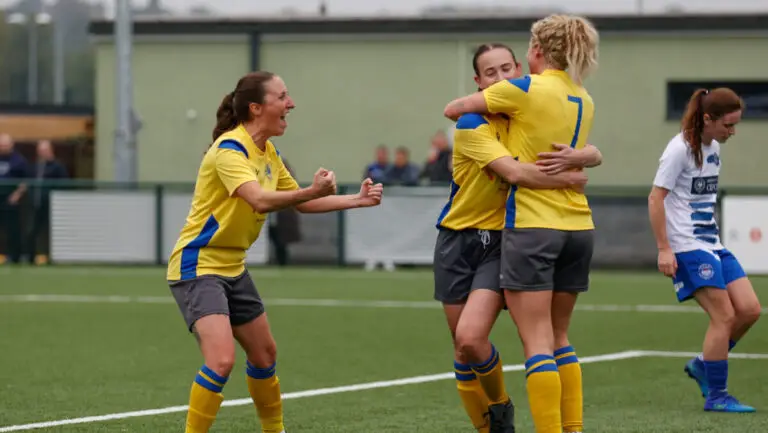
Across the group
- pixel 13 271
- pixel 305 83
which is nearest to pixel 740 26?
pixel 305 83

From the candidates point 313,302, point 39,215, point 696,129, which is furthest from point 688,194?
point 39,215

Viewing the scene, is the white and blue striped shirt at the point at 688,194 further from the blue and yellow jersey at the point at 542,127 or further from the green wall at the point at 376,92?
the green wall at the point at 376,92

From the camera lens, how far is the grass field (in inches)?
322

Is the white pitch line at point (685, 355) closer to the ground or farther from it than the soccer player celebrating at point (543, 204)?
closer to the ground

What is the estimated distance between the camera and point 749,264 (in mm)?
19172

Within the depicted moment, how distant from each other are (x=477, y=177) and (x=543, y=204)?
0.43 meters

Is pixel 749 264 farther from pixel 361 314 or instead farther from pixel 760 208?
pixel 361 314

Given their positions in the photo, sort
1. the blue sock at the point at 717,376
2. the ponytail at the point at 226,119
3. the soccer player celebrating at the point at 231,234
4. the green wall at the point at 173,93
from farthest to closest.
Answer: the green wall at the point at 173,93 → the blue sock at the point at 717,376 → the ponytail at the point at 226,119 → the soccer player celebrating at the point at 231,234

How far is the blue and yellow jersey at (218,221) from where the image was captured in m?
6.70

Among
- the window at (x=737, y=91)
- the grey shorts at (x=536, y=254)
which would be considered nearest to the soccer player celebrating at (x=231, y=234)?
the grey shorts at (x=536, y=254)

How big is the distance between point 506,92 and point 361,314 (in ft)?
28.4

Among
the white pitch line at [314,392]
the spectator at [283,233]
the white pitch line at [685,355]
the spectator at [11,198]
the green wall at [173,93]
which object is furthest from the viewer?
the green wall at [173,93]

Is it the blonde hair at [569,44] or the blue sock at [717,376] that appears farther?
the blue sock at [717,376]

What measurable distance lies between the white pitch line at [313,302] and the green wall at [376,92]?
11.8 m
